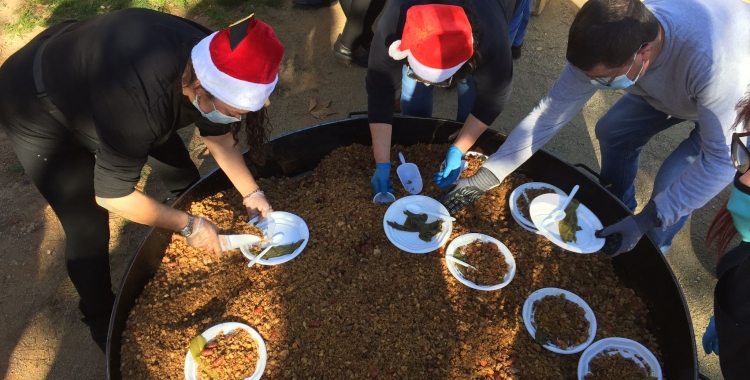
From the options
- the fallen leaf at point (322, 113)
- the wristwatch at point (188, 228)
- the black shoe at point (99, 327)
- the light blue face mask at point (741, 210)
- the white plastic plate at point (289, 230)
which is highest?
the light blue face mask at point (741, 210)

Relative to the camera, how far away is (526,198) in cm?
261

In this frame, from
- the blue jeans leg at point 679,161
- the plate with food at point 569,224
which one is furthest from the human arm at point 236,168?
the blue jeans leg at point 679,161

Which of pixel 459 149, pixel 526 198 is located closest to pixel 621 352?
pixel 526 198

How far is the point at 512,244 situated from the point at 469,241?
0.24 metres

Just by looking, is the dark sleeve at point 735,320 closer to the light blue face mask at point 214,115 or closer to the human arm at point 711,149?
the human arm at point 711,149

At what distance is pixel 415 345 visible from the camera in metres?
2.09

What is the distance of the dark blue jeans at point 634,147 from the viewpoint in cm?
238

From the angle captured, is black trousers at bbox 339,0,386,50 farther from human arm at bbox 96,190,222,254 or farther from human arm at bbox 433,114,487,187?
human arm at bbox 96,190,222,254

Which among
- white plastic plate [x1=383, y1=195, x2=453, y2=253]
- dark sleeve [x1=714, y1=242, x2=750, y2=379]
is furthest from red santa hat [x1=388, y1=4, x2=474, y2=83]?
dark sleeve [x1=714, y1=242, x2=750, y2=379]

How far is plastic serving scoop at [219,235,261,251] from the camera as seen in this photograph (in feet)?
7.34

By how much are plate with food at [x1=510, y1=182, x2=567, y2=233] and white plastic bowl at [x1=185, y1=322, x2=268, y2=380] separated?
149 cm

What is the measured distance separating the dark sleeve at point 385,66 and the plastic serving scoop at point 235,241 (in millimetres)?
903

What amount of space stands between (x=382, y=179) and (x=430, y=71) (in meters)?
0.86

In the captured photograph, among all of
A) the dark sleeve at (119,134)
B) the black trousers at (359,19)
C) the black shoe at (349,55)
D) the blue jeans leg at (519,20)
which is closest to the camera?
the dark sleeve at (119,134)
